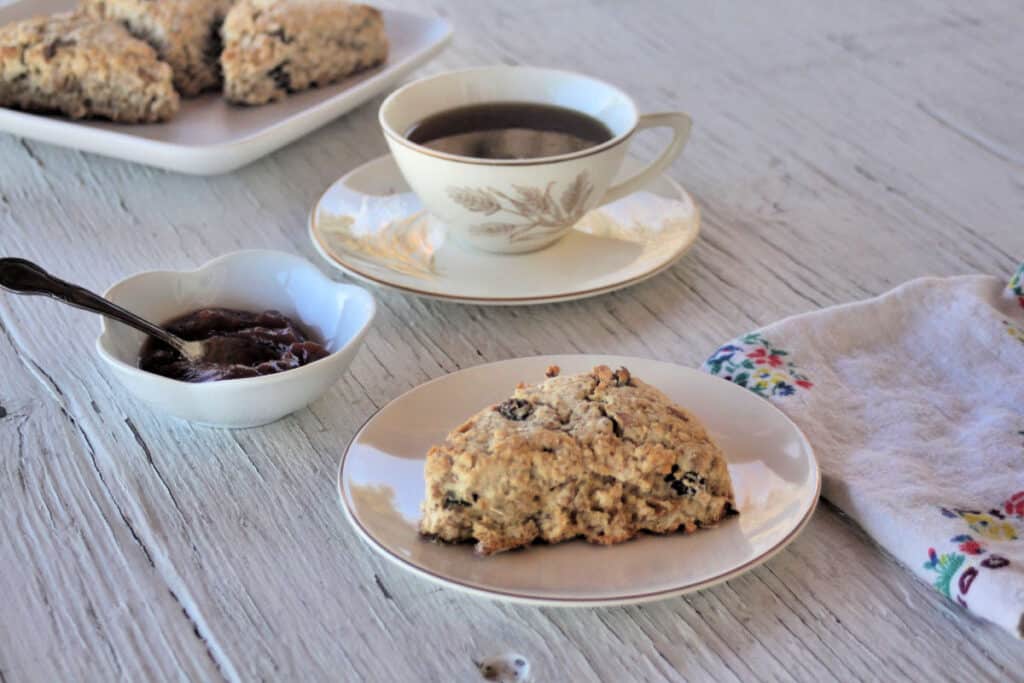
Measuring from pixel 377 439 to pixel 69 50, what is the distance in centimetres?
96

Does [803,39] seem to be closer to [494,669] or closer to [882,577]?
[882,577]

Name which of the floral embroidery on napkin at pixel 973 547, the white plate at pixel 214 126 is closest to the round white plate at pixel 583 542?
the floral embroidery on napkin at pixel 973 547

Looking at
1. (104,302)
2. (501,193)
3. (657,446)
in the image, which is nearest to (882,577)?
(657,446)

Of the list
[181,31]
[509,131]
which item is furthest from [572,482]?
[181,31]

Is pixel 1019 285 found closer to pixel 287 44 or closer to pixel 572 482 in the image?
pixel 572 482

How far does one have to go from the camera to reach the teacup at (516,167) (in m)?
1.35

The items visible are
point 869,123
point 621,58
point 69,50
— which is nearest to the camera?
point 69,50

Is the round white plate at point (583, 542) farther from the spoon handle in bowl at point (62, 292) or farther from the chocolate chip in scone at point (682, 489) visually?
the spoon handle in bowl at point (62, 292)

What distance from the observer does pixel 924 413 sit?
1.13m

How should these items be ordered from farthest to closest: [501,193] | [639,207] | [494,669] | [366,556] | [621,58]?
[621,58], [639,207], [501,193], [366,556], [494,669]

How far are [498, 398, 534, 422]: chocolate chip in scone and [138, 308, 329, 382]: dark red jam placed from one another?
0.81 ft

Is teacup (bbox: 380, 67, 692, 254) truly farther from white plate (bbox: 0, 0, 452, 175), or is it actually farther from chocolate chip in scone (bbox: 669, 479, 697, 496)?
chocolate chip in scone (bbox: 669, 479, 697, 496)

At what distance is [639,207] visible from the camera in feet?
5.10

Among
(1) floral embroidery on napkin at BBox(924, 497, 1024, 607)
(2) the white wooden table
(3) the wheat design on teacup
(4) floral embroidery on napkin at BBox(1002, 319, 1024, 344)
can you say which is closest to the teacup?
(3) the wheat design on teacup
